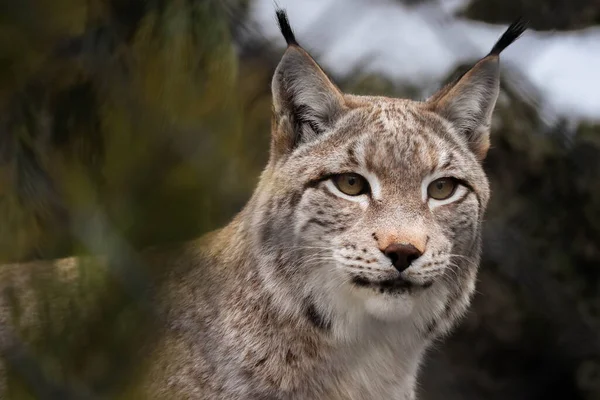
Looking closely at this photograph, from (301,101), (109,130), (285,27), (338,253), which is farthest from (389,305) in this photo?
(109,130)

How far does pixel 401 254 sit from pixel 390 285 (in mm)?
118

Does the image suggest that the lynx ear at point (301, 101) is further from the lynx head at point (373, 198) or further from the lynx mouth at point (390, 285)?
the lynx mouth at point (390, 285)

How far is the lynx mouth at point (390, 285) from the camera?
6.52 ft

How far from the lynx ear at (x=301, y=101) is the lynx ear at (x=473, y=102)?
32cm

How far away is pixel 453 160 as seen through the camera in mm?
2268

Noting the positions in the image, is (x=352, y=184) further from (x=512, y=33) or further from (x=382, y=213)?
(x=512, y=33)

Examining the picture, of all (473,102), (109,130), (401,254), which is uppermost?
(473,102)

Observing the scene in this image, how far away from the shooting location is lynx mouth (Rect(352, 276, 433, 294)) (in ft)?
6.52

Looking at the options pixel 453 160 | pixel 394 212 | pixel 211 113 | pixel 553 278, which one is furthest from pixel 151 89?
pixel 553 278

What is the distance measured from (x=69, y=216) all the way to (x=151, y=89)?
0.45 ft

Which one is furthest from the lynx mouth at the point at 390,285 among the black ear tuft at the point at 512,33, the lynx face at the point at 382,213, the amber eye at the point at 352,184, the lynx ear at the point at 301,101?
the black ear tuft at the point at 512,33

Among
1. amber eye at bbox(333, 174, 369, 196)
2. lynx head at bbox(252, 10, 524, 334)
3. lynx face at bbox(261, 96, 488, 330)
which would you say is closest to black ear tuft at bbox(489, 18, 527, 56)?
lynx head at bbox(252, 10, 524, 334)

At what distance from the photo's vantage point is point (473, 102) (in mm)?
2385

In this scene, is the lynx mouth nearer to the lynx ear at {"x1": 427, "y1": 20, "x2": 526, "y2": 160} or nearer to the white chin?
the white chin
